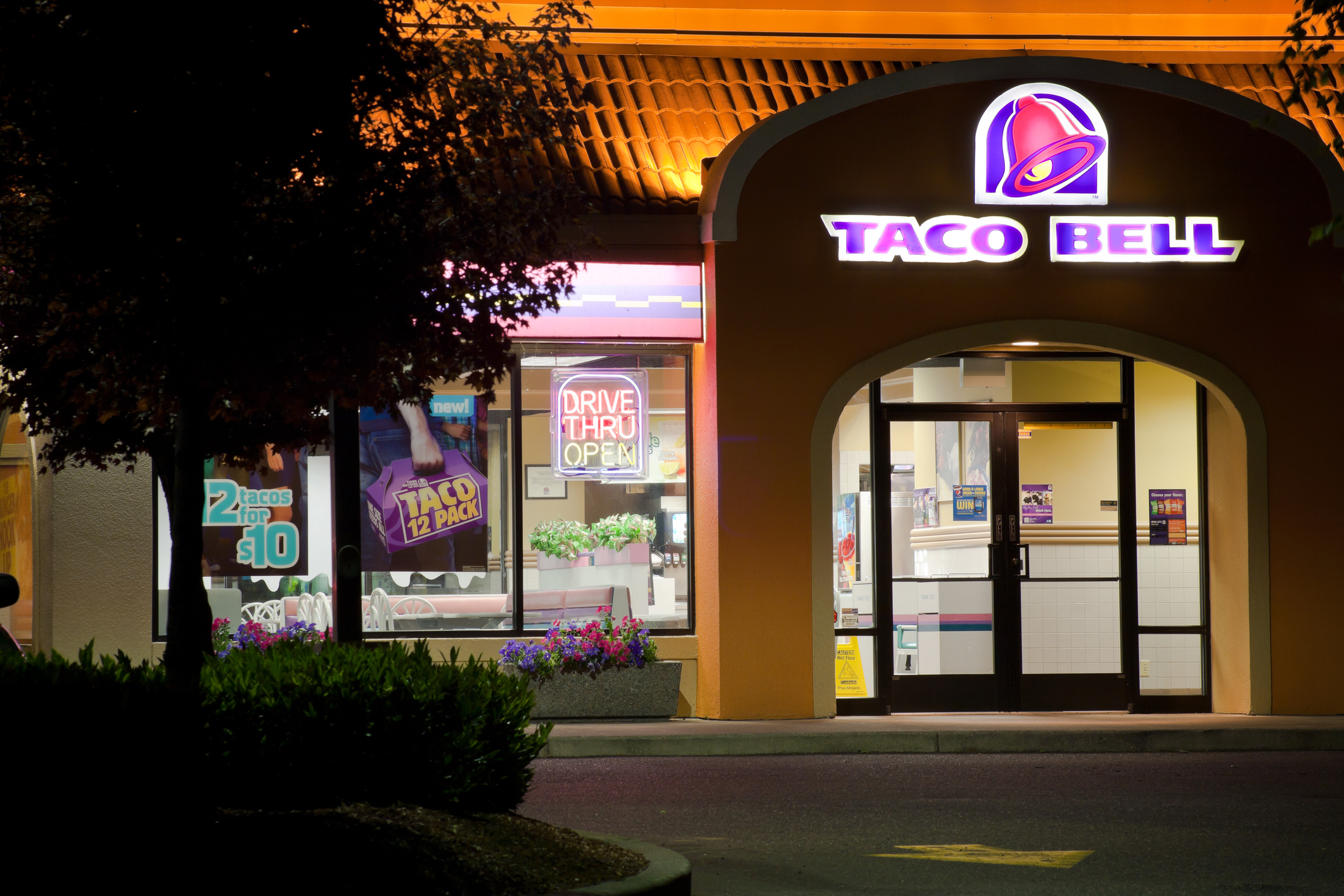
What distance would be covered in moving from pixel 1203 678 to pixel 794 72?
7.62 metres

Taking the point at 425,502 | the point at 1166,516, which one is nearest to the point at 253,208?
the point at 425,502

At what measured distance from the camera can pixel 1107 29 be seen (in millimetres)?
17297

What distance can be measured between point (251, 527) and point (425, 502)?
172 cm

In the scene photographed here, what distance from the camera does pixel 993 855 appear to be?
781 centimetres

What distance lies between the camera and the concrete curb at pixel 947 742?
1222 cm

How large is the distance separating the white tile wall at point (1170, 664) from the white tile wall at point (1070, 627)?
278 mm

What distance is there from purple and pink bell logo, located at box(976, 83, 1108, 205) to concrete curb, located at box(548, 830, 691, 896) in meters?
8.99

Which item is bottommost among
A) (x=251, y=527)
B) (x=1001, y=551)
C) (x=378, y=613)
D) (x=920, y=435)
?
(x=378, y=613)

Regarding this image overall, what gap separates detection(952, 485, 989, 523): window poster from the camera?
14.8m

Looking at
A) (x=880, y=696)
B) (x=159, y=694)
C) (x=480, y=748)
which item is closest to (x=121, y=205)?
(x=159, y=694)

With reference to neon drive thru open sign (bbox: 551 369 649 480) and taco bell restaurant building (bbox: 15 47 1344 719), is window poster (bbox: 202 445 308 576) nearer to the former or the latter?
taco bell restaurant building (bbox: 15 47 1344 719)

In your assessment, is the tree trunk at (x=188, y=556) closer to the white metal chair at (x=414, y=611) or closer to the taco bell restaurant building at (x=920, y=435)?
the taco bell restaurant building at (x=920, y=435)

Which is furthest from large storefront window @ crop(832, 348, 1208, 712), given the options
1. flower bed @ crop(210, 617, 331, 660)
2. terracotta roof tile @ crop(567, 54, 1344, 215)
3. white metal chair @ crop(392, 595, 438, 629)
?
flower bed @ crop(210, 617, 331, 660)

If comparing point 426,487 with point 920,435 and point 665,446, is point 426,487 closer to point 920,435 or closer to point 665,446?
point 665,446
